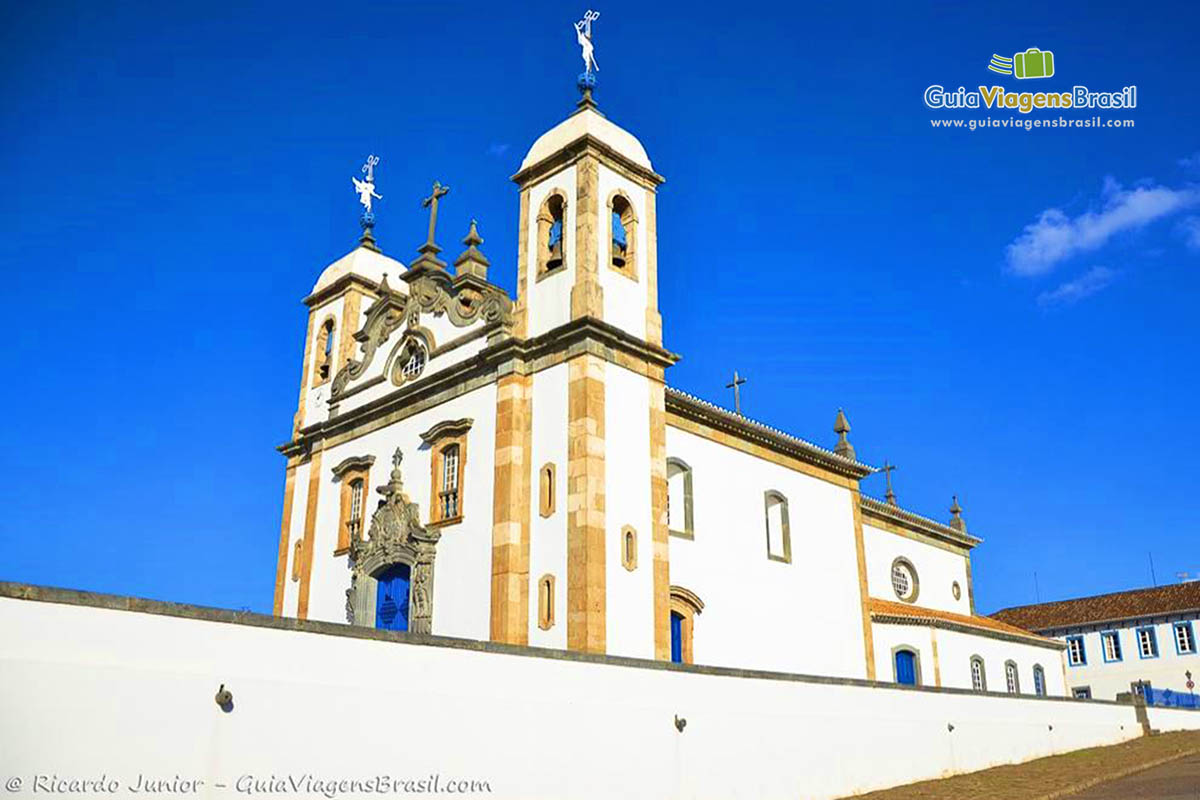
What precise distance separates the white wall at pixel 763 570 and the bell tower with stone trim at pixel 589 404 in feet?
8.14

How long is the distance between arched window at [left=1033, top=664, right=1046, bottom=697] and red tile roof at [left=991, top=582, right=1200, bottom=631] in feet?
45.1

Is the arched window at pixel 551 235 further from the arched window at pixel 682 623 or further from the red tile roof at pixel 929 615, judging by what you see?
the red tile roof at pixel 929 615

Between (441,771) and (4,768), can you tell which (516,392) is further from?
(4,768)

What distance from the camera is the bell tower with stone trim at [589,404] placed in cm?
1762

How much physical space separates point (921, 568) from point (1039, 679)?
230 inches

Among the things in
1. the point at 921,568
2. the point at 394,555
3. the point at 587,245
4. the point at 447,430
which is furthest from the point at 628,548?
the point at 921,568

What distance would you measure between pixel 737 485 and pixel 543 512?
6.52 meters

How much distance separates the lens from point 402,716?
10.3m

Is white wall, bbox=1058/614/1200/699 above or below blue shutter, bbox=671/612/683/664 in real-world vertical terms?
above

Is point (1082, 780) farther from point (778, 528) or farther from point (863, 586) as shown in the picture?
point (863, 586)

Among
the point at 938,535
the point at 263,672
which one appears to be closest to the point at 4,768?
Result: the point at 263,672

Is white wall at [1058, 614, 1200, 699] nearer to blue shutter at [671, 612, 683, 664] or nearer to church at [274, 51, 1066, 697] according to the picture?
church at [274, 51, 1066, 697]

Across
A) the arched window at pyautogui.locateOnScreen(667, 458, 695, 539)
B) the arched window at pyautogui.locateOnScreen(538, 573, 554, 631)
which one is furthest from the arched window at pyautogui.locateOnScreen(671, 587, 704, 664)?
the arched window at pyautogui.locateOnScreen(538, 573, 554, 631)

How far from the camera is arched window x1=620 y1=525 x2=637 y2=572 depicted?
707 inches
